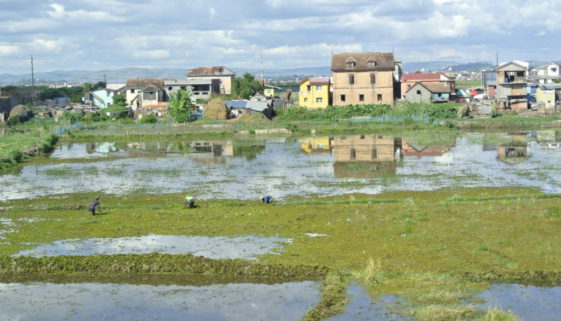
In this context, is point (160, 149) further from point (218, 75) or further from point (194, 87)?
point (218, 75)

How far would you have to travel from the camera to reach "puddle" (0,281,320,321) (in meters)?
15.6

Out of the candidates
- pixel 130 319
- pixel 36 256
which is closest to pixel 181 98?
pixel 36 256

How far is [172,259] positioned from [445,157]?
987 inches

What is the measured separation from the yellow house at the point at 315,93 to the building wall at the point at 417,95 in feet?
29.7

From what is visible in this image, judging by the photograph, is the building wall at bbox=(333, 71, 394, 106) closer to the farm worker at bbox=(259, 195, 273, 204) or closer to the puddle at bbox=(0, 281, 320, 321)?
the farm worker at bbox=(259, 195, 273, 204)

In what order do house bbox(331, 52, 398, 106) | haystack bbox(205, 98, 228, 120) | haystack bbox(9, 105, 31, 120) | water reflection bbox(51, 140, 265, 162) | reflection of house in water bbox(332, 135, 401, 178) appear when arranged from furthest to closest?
1. haystack bbox(9, 105, 31, 120)
2. house bbox(331, 52, 398, 106)
3. haystack bbox(205, 98, 228, 120)
4. water reflection bbox(51, 140, 265, 162)
5. reflection of house in water bbox(332, 135, 401, 178)

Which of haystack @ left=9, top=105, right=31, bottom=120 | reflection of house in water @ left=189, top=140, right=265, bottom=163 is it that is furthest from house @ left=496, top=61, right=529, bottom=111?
haystack @ left=9, top=105, right=31, bottom=120

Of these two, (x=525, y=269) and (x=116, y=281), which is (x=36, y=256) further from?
(x=525, y=269)

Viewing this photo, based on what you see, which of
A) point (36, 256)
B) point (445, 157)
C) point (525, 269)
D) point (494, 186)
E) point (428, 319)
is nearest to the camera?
point (428, 319)

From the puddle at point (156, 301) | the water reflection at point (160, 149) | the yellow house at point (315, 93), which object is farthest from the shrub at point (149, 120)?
the puddle at point (156, 301)

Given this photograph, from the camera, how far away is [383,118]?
60656 mm

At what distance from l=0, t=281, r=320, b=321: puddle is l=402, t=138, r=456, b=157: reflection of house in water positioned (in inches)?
1024

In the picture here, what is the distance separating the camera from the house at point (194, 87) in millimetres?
79625

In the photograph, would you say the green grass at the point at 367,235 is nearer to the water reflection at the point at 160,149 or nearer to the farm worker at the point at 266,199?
the farm worker at the point at 266,199
